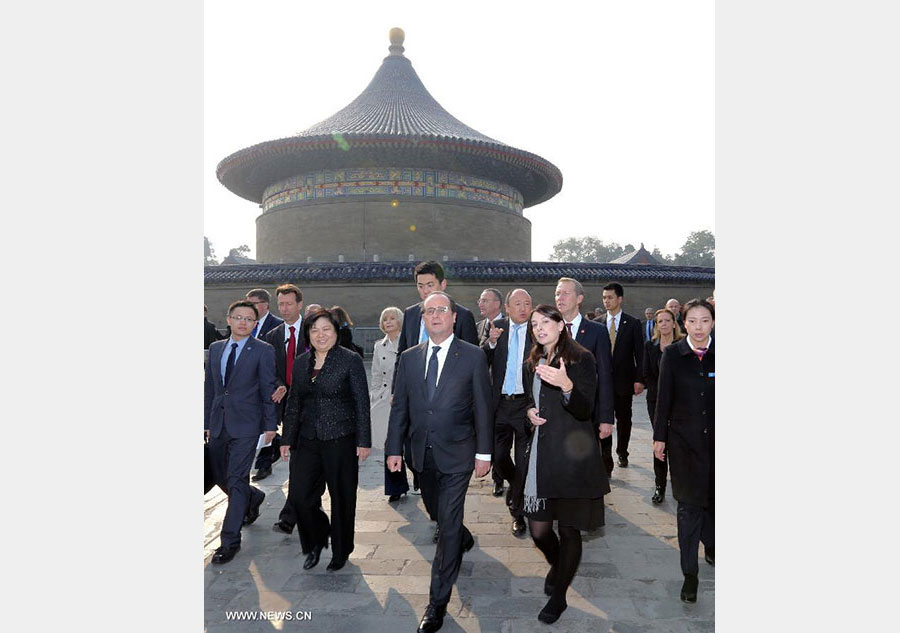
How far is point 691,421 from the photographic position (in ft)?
12.1

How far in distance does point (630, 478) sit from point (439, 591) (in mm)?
3624

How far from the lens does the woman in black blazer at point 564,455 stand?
3.28 metres

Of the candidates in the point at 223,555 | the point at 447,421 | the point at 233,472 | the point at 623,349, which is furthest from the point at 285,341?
the point at 623,349

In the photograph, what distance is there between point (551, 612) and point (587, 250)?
317ft

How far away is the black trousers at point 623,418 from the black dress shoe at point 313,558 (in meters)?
3.28

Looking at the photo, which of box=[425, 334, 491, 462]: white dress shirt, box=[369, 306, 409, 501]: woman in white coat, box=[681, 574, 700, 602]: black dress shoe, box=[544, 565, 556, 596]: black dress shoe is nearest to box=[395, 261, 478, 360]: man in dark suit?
box=[369, 306, 409, 501]: woman in white coat

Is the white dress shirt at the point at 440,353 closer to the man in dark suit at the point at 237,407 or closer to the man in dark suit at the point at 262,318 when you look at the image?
the man in dark suit at the point at 237,407

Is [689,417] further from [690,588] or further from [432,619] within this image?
[432,619]

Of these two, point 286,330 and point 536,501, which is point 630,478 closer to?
point 536,501

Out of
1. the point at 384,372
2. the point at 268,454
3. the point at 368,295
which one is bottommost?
the point at 268,454

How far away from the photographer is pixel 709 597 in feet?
11.6

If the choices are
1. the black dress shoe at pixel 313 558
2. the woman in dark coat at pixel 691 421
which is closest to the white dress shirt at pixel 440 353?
the woman in dark coat at pixel 691 421

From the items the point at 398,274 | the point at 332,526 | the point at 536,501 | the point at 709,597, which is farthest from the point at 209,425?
the point at 398,274

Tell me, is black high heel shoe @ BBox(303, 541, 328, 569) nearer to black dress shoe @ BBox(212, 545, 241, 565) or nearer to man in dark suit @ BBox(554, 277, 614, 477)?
black dress shoe @ BBox(212, 545, 241, 565)
